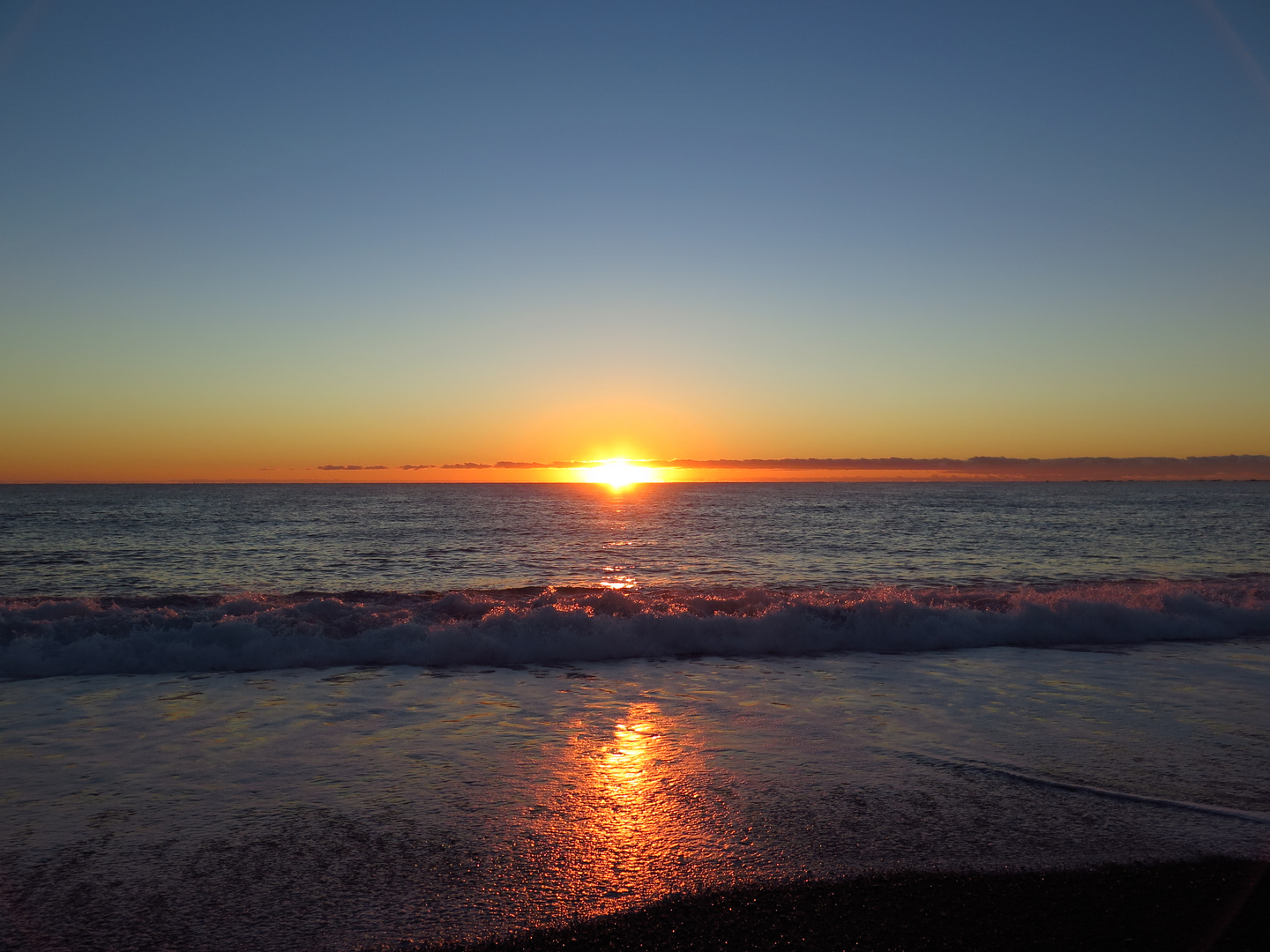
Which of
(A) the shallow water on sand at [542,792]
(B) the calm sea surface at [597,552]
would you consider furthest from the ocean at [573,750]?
(B) the calm sea surface at [597,552]

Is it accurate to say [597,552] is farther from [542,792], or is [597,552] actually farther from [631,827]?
[631,827]

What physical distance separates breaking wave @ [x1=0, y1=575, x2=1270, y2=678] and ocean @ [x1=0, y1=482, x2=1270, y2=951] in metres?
0.07

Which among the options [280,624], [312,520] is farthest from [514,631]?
[312,520]

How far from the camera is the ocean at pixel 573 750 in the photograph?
189 inches

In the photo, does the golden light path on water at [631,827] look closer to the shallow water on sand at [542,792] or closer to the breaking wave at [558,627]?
the shallow water on sand at [542,792]

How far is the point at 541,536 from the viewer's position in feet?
140

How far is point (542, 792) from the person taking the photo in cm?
634

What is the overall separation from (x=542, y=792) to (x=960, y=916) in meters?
3.32

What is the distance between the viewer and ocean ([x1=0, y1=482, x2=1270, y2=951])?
4789 mm

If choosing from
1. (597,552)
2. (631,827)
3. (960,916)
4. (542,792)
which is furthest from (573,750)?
(597,552)

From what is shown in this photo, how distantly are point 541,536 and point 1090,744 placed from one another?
36343mm

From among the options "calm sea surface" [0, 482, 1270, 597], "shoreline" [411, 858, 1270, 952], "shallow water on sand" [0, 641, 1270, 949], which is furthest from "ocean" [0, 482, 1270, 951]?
"calm sea surface" [0, 482, 1270, 597]

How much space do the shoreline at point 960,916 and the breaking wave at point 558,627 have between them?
27.6 ft

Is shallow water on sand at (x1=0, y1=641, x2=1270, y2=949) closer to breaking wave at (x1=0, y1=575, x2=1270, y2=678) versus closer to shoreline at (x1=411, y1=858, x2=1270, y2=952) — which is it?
shoreline at (x1=411, y1=858, x2=1270, y2=952)
